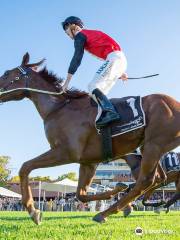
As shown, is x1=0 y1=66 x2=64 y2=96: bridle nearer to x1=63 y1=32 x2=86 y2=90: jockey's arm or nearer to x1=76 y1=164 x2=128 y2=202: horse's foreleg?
x1=63 y1=32 x2=86 y2=90: jockey's arm

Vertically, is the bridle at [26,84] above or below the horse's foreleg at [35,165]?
above

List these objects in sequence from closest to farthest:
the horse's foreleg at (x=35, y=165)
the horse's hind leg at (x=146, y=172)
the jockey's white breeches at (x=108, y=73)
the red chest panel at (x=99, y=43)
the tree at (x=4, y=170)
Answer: the horse's hind leg at (x=146, y=172) < the horse's foreleg at (x=35, y=165) < the jockey's white breeches at (x=108, y=73) < the red chest panel at (x=99, y=43) < the tree at (x=4, y=170)

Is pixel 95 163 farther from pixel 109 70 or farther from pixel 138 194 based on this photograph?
pixel 109 70

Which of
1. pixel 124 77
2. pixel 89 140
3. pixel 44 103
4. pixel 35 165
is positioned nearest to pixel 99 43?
pixel 124 77

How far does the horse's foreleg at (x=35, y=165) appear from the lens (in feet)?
26.5

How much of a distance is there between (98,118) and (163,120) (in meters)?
1.17

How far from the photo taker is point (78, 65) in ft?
28.8

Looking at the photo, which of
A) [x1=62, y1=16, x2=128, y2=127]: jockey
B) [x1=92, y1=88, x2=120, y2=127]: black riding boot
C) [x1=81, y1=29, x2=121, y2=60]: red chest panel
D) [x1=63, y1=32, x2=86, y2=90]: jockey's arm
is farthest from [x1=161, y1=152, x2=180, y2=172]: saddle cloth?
[x1=63, y1=32, x2=86, y2=90]: jockey's arm

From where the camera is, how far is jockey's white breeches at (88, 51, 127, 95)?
8.65m

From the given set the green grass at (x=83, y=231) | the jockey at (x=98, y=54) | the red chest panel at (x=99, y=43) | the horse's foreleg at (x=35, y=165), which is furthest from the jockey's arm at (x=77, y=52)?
the green grass at (x=83, y=231)

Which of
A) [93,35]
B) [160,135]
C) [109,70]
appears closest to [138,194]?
[160,135]

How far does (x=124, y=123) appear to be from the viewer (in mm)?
8258

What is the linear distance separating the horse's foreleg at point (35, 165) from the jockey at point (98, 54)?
1.26 m

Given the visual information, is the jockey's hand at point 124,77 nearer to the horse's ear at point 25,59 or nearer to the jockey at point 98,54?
the jockey at point 98,54
